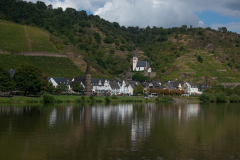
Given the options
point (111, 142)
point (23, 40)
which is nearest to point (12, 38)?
point (23, 40)

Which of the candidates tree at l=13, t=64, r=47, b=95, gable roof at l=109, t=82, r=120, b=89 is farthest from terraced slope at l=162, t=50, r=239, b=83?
tree at l=13, t=64, r=47, b=95

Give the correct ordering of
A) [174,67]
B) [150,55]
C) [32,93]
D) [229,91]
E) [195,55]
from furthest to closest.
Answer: [150,55] < [195,55] < [174,67] < [229,91] < [32,93]

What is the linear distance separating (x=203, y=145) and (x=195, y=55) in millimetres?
153405

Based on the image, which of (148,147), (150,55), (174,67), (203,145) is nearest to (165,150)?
(148,147)

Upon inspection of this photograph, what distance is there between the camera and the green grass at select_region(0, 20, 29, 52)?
4779 inches

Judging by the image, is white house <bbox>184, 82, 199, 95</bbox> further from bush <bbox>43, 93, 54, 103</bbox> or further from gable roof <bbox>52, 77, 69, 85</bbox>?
bush <bbox>43, 93, 54, 103</bbox>

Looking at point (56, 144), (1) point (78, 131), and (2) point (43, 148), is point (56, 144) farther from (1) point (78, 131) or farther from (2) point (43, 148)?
(1) point (78, 131)

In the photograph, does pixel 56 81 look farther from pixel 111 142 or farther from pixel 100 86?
pixel 111 142

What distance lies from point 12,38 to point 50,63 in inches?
1188

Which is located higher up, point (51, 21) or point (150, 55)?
point (51, 21)

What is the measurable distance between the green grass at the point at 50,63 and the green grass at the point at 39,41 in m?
8.58

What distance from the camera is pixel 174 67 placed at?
157m

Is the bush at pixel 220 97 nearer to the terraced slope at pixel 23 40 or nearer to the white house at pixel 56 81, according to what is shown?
the white house at pixel 56 81

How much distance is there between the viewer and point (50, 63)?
118 meters
